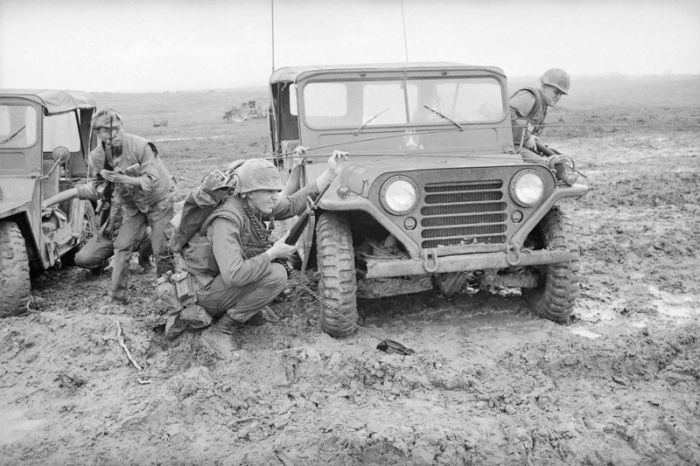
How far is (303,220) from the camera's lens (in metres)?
4.61

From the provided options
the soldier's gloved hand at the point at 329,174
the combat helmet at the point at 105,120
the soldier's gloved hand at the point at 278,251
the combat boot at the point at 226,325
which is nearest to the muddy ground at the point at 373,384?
the combat boot at the point at 226,325

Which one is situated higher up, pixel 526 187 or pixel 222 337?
pixel 526 187

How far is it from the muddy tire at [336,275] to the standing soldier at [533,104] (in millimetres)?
1784

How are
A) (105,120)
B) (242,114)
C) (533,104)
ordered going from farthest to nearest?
(242,114) → (533,104) → (105,120)

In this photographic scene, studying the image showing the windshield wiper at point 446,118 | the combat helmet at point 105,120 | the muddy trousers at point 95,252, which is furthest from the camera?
the muddy trousers at point 95,252

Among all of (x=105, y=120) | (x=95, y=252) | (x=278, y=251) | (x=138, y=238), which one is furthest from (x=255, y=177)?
(x=95, y=252)

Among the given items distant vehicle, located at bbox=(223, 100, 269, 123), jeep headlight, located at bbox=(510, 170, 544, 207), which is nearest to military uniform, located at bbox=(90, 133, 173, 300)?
jeep headlight, located at bbox=(510, 170, 544, 207)

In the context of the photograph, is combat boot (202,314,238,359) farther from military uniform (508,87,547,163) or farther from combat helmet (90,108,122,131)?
military uniform (508,87,547,163)

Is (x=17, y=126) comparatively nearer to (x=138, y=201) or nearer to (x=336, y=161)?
(x=138, y=201)

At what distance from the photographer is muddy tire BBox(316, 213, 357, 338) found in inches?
163

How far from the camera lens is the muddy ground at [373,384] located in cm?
307

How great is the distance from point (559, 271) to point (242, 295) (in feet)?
6.81

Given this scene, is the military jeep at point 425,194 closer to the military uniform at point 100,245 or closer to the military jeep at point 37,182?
the military uniform at point 100,245

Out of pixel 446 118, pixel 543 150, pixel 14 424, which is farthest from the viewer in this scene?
pixel 543 150
